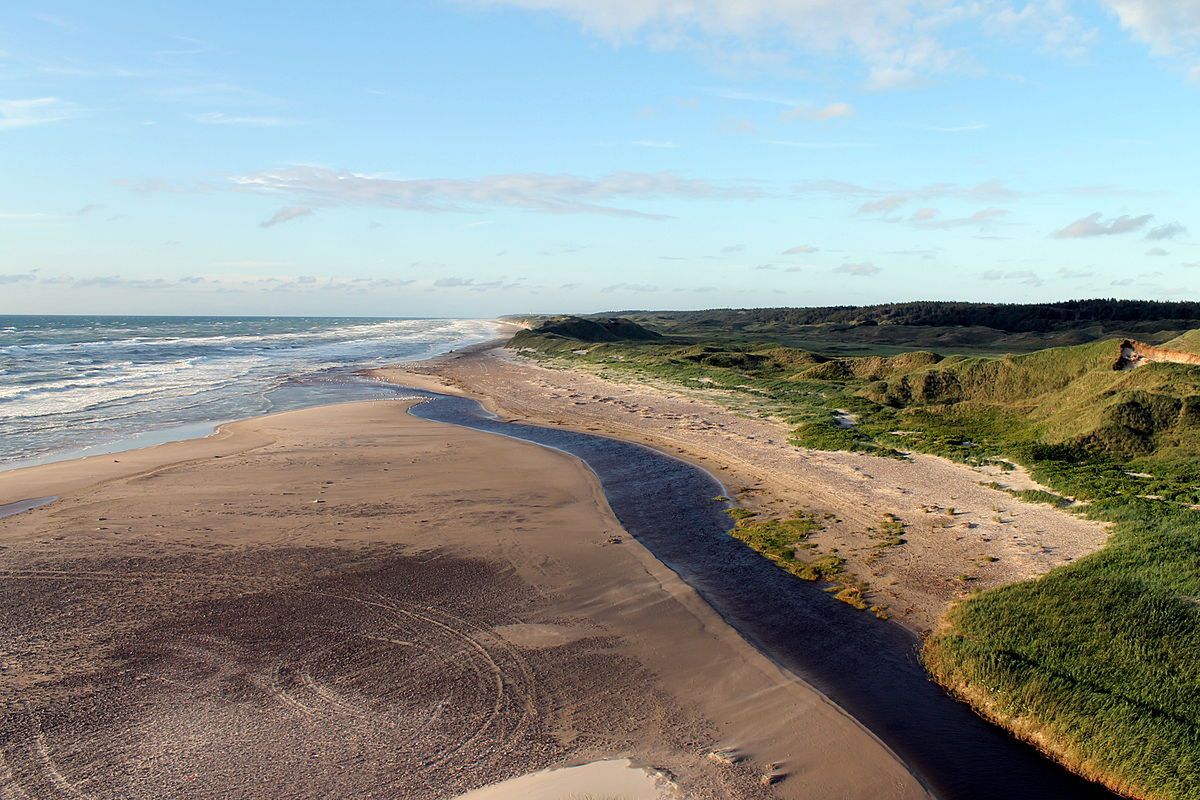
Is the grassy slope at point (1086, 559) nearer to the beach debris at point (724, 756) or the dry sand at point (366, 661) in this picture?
the dry sand at point (366, 661)

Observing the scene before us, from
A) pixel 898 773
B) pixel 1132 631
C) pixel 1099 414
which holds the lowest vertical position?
pixel 898 773

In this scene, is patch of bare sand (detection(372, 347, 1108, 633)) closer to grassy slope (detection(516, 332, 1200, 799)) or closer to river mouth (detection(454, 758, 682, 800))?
grassy slope (detection(516, 332, 1200, 799))

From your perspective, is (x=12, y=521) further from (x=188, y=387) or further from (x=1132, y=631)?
(x=188, y=387)

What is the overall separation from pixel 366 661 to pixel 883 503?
483 inches

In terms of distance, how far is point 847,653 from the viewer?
1043 centimetres

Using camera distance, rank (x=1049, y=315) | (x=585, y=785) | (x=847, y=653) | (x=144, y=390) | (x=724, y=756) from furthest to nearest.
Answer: (x=1049, y=315)
(x=144, y=390)
(x=847, y=653)
(x=724, y=756)
(x=585, y=785)

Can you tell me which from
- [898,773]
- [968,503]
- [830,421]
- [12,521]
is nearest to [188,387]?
[12,521]

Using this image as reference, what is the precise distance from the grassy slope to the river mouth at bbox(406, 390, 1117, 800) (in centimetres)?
42

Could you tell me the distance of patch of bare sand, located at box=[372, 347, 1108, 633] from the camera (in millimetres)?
12883

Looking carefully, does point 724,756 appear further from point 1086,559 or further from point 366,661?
point 1086,559

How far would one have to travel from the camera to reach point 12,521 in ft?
50.3

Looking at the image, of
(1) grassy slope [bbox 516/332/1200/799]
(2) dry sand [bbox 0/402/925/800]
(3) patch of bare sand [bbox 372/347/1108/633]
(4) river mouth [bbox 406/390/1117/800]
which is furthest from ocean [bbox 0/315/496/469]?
(1) grassy slope [bbox 516/332/1200/799]

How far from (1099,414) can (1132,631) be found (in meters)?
14.0

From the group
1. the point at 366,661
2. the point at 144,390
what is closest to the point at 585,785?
the point at 366,661
